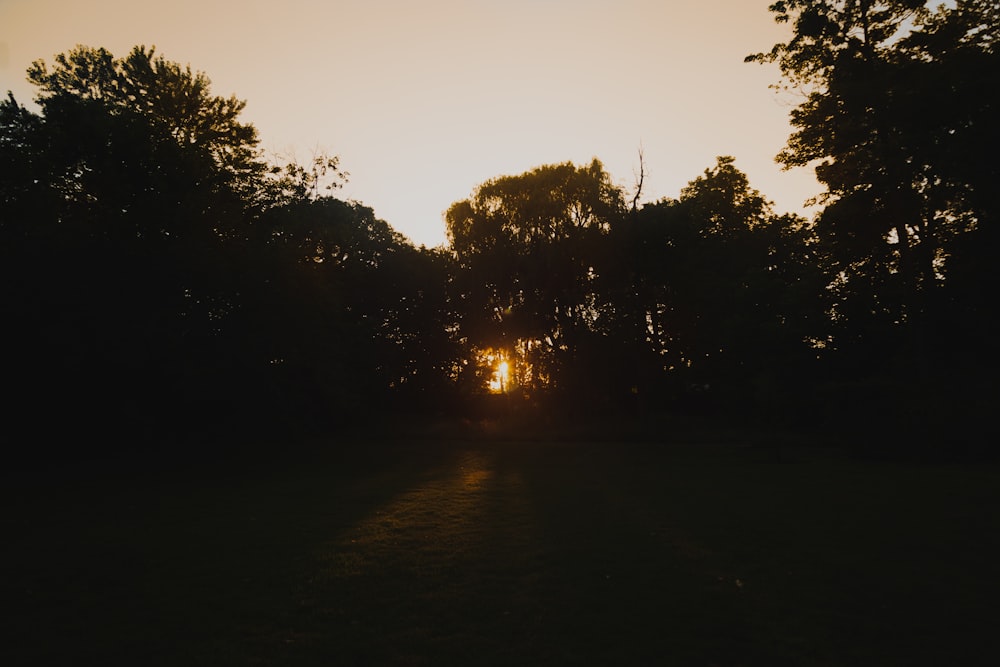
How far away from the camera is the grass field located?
6.87m

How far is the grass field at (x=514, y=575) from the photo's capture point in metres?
6.87

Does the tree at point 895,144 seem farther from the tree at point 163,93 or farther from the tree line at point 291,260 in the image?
the tree at point 163,93

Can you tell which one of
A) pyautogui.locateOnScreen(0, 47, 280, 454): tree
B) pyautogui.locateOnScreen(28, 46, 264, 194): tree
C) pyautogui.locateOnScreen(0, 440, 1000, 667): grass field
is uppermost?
pyautogui.locateOnScreen(28, 46, 264, 194): tree

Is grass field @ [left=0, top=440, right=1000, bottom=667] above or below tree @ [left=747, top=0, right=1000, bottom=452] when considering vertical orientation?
below

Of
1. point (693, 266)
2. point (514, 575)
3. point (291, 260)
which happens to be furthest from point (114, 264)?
point (693, 266)

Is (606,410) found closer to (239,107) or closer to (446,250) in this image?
(446,250)

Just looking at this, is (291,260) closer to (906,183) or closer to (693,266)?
(906,183)

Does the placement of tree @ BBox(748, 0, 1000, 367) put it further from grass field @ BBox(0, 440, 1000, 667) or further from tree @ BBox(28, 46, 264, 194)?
tree @ BBox(28, 46, 264, 194)

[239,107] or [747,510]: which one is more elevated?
[239,107]

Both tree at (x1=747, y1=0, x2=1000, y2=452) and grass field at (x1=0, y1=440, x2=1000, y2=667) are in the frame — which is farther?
tree at (x1=747, y1=0, x2=1000, y2=452)

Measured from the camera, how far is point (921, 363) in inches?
1038

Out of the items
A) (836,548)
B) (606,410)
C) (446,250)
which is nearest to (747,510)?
(836,548)

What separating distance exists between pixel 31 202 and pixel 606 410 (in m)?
39.5

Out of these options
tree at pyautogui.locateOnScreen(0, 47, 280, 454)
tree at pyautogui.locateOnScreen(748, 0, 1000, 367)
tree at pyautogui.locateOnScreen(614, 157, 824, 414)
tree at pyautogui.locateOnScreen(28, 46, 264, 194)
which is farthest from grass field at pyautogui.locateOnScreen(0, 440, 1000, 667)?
tree at pyautogui.locateOnScreen(614, 157, 824, 414)
